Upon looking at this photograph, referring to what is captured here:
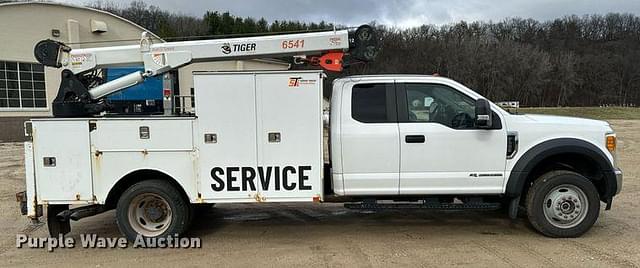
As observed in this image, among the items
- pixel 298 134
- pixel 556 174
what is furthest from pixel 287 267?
pixel 556 174

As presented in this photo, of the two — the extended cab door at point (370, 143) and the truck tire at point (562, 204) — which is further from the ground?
the extended cab door at point (370, 143)

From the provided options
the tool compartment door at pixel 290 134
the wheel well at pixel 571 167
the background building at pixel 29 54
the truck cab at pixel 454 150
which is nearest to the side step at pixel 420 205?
the truck cab at pixel 454 150

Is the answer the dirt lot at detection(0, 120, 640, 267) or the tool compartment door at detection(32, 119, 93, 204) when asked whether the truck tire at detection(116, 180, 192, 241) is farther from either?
the tool compartment door at detection(32, 119, 93, 204)

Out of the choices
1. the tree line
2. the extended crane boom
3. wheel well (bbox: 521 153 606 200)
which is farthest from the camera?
the tree line

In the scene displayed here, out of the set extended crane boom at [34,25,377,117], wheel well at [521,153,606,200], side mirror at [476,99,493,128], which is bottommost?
wheel well at [521,153,606,200]

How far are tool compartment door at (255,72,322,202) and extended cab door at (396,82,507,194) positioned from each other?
1045mm

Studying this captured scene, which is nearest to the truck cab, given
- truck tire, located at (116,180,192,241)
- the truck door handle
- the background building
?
the truck door handle

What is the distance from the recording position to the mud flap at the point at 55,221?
607 centimetres

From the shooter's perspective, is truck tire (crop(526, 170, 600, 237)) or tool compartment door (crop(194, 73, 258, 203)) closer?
tool compartment door (crop(194, 73, 258, 203))

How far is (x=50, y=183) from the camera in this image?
19.2 feet

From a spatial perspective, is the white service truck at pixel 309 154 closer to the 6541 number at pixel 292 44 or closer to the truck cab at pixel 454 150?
the truck cab at pixel 454 150

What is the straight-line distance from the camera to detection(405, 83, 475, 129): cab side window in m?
5.99

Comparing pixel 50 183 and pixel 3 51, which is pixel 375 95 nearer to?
pixel 50 183

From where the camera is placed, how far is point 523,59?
335 ft
